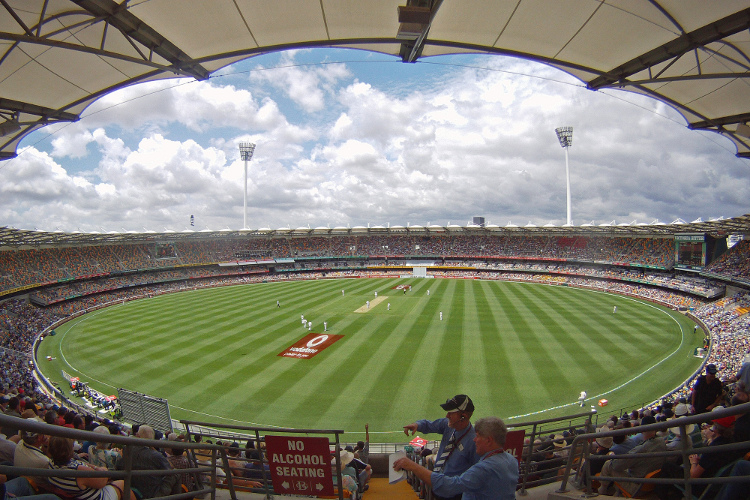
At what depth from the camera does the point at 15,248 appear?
41.2 metres

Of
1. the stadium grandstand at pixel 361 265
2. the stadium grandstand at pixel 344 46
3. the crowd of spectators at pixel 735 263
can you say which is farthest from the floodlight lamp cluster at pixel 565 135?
the stadium grandstand at pixel 344 46

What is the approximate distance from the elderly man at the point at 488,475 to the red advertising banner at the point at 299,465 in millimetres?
2434

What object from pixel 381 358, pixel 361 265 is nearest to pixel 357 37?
pixel 381 358

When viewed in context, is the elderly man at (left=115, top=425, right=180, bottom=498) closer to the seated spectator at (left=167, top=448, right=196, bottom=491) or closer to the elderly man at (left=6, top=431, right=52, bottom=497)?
the seated spectator at (left=167, top=448, right=196, bottom=491)

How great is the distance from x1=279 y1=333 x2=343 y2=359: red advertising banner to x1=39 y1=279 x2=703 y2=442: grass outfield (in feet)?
2.54

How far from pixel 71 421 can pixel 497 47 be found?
12.2 metres

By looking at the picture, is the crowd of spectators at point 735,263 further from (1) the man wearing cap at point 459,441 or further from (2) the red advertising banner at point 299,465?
(2) the red advertising banner at point 299,465

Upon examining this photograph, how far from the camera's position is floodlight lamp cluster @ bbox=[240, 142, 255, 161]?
78625mm

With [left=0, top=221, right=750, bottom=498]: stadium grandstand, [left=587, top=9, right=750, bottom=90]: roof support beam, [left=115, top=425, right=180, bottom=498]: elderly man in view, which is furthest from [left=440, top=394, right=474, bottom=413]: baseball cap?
[left=0, top=221, right=750, bottom=498]: stadium grandstand

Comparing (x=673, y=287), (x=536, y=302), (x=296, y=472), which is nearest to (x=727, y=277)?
(x=673, y=287)

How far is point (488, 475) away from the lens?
3.02 m

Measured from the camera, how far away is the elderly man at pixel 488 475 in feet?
9.89

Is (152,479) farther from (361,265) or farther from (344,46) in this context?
(361,265)

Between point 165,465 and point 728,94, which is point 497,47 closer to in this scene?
point 728,94
